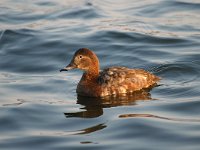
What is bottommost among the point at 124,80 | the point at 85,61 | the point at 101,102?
the point at 101,102

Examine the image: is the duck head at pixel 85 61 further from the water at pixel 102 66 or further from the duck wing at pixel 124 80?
the water at pixel 102 66

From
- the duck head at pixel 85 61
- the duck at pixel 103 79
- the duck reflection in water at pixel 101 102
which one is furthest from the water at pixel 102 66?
the duck head at pixel 85 61

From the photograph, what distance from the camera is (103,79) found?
15133 mm

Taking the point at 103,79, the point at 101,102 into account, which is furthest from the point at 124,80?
the point at 101,102

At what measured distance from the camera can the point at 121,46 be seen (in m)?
18.9

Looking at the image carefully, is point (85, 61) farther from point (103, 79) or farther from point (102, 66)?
point (102, 66)

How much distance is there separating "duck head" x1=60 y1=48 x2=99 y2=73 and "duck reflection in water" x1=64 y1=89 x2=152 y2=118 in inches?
28.4

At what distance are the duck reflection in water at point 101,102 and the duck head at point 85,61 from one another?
2.37 feet

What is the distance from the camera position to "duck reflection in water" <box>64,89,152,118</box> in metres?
13.5

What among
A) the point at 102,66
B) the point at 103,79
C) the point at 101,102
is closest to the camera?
the point at 101,102

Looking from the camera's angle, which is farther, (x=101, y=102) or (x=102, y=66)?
(x=102, y=66)

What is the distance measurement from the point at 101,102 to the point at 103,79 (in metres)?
0.77

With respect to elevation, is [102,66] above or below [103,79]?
above

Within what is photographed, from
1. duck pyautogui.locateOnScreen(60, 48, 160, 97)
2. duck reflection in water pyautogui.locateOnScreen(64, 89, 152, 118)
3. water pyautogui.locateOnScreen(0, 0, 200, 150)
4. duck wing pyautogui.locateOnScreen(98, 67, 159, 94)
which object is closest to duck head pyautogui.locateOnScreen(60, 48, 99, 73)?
duck pyautogui.locateOnScreen(60, 48, 160, 97)
